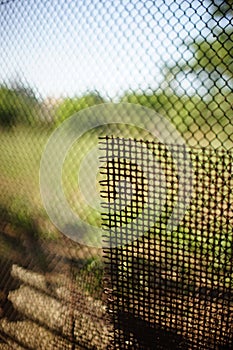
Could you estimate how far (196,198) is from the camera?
97cm

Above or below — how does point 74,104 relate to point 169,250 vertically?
above

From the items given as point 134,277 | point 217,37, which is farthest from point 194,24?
point 134,277

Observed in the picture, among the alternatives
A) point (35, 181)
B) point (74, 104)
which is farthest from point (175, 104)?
point (35, 181)

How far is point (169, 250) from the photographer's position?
1.03 metres

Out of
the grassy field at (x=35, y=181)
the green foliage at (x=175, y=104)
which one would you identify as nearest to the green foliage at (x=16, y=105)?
the grassy field at (x=35, y=181)

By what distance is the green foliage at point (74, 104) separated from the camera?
3.84 ft

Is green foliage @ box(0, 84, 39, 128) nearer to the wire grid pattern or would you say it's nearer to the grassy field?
the grassy field

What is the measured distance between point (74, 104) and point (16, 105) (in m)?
0.26

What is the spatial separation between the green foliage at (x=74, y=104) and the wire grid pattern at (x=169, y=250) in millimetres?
203

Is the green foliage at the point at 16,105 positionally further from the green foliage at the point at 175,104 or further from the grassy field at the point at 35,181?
the green foliage at the point at 175,104

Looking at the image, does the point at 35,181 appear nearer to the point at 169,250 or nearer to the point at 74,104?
the point at 74,104

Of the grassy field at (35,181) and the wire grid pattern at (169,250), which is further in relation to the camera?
the grassy field at (35,181)

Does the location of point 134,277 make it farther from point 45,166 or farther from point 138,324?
point 45,166

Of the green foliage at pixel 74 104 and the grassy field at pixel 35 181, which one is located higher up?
the green foliage at pixel 74 104
